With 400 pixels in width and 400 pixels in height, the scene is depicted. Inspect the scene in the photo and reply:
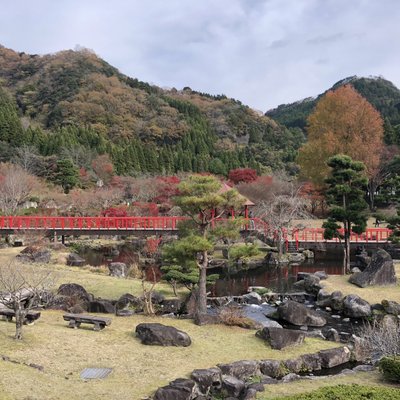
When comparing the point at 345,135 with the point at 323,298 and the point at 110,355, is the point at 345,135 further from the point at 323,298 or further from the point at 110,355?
the point at 110,355

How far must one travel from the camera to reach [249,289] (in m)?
19.6

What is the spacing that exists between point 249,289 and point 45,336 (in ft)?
35.8

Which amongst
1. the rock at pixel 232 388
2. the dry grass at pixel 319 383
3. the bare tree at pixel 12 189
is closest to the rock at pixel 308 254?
the dry grass at pixel 319 383

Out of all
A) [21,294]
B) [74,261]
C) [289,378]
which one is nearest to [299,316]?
[289,378]

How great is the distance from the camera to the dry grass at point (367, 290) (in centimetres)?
1608

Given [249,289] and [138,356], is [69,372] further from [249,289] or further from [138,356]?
[249,289]

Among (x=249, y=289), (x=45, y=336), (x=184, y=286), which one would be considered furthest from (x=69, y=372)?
(x=249, y=289)

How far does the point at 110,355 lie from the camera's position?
376 inches

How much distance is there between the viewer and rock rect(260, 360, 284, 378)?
9469 millimetres

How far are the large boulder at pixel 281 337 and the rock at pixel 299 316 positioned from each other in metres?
2.87

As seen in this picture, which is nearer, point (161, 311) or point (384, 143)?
point (161, 311)

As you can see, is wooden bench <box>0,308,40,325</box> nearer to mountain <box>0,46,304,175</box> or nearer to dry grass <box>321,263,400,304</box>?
dry grass <box>321,263,400,304</box>

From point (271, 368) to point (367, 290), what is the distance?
8859mm

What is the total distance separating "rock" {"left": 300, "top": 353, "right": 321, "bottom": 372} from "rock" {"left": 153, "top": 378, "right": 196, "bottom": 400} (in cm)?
330
